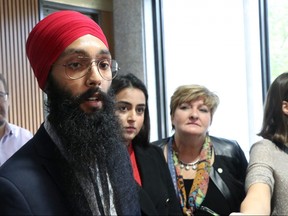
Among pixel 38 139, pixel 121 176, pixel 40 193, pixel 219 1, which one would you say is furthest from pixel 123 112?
pixel 219 1

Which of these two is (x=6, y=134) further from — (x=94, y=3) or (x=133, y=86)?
(x=94, y=3)

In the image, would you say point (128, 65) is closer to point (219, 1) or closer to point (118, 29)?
point (118, 29)

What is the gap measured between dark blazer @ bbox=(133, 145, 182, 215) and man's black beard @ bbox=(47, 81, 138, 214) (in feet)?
1.58

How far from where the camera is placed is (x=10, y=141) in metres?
2.75

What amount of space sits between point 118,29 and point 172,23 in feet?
2.18

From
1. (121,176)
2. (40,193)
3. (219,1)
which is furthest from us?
(219,1)

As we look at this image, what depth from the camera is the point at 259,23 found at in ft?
13.9

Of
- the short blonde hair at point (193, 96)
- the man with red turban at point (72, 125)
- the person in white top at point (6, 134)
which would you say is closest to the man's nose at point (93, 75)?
the man with red turban at point (72, 125)

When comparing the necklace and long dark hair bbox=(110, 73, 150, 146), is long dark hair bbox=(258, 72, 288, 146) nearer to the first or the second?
the necklace

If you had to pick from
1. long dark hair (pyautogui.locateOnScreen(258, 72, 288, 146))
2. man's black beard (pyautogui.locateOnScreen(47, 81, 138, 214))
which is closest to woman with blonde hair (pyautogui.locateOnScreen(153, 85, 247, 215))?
long dark hair (pyautogui.locateOnScreen(258, 72, 288, 146))

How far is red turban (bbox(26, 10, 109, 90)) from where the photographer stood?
1.18 metres

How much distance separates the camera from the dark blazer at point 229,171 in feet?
7.40

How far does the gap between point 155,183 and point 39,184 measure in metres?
0.95

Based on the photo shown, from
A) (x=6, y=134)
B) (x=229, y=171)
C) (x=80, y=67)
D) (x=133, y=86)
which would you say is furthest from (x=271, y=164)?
(x=6, y=134)
